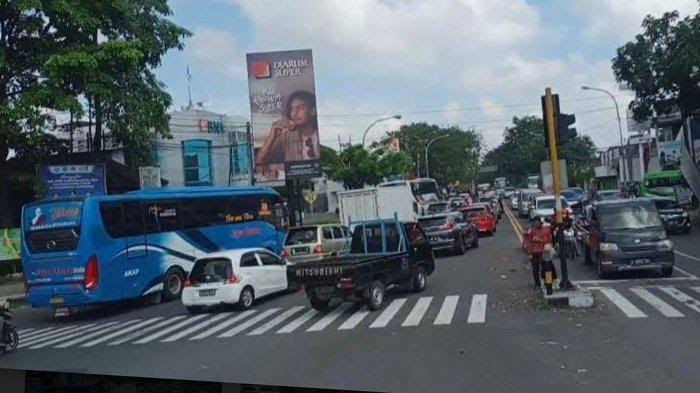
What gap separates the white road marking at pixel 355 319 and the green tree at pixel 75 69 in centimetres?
473

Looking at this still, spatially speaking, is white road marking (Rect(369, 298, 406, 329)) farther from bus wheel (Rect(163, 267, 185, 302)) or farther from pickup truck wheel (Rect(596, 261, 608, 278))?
bus wheel (Rect(163, 267, 185, 302))

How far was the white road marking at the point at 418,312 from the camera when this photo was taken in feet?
32.7

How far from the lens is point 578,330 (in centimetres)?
864

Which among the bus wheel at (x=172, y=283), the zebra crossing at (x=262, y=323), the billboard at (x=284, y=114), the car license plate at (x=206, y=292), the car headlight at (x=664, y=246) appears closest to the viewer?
Answer: the zebra crossing at (x=262, y=323)

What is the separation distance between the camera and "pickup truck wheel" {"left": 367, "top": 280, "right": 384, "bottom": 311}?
1173cm

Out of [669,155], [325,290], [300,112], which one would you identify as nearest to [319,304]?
[325,290]

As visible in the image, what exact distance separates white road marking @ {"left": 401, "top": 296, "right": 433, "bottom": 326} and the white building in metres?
6.99

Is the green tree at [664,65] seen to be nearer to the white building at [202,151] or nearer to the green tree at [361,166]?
the white building at [202,151]

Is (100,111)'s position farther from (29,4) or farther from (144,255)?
(144,255)

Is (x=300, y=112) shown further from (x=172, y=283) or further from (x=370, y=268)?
(x=370, y=268)

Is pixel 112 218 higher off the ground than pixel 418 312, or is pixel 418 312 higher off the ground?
pixel 112 218

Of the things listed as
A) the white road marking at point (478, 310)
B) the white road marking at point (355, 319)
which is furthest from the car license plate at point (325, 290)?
the white road marking at point (478, 310)

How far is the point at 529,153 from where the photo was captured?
233 ft

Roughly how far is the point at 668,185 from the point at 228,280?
23.2 metres
